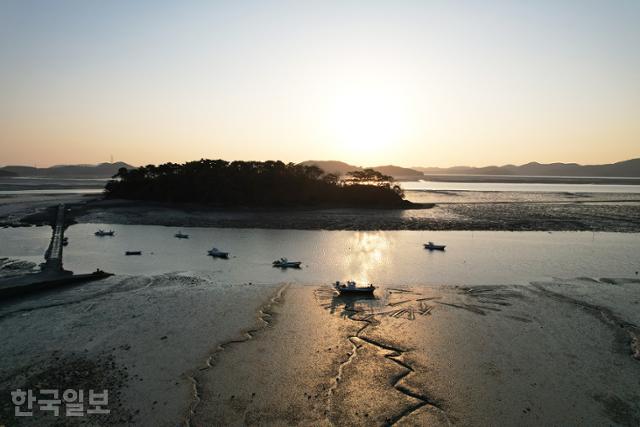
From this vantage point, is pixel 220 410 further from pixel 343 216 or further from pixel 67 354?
pixel 343 216

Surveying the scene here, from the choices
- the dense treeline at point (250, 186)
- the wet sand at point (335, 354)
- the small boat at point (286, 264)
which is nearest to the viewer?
the wet sand at point (335, 354)

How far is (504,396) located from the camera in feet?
45.8

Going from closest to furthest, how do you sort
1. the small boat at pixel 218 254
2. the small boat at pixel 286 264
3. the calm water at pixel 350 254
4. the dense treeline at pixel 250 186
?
the calm water at pixel 350 254
the small boat at pixel 286 264
the small boat at pixel 218 254
the dense treeline at pixel 250 186

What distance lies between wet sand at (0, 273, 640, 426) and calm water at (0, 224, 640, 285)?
17.8ft

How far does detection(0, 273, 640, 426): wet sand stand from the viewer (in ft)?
43.3

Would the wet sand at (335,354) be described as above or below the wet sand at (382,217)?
below

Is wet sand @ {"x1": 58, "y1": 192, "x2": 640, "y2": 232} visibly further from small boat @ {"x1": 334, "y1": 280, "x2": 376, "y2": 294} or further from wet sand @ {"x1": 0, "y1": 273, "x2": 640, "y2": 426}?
wet sand @ {"x1": 0, "y1": 273, "x2": 640, "y2": 426}

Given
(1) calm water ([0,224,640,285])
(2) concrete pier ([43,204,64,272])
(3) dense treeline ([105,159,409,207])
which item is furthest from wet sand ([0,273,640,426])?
(3) dense treeline ([105,159,409,207])

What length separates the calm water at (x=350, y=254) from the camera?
31.5 m

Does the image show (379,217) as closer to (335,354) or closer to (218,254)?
(218,254)

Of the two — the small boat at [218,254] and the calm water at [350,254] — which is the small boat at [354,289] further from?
the small boat at [218,254]

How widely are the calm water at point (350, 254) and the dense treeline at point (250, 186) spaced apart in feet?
95.2

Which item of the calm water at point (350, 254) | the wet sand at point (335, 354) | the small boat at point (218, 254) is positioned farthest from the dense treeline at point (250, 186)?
the wet sand at point (335, 354)

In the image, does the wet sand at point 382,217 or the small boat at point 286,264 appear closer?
the small boat at point 286,264
